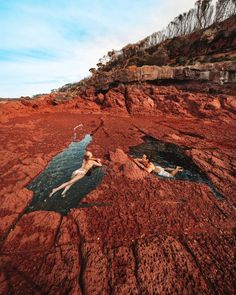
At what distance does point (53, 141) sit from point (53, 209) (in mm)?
6353

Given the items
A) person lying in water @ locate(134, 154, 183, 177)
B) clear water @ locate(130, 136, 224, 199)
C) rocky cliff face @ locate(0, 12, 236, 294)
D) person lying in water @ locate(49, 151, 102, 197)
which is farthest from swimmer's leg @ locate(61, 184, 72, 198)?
clear water @ locate(130, 136, 224, 199)

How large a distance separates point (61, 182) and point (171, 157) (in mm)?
5160

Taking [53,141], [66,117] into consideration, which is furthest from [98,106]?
[53,141]

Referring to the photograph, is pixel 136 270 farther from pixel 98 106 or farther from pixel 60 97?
pixel 60 97

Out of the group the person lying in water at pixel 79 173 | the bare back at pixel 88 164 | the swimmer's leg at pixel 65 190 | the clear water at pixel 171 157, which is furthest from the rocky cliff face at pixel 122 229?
the swimmer's leg at pixel 65 190

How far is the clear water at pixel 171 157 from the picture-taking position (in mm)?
6746

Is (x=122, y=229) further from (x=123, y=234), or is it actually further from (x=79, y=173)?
(x=79, y=173)

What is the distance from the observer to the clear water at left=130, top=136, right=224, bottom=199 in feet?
22.1

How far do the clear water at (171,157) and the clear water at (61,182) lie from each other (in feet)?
9.41

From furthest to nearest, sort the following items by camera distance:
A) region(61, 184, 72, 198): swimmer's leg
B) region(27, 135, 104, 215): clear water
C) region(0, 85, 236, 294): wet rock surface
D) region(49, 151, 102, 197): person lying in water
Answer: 1. region(49, 151, 102, 197): person lying in water
2. region(61, 184, 72, 198): swimmer's leg
3. region(27, 135, 104, 215): clear water
4. region(0, 85, 236, 294): wet rock surface

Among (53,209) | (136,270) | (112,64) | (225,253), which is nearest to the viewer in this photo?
(136,270)

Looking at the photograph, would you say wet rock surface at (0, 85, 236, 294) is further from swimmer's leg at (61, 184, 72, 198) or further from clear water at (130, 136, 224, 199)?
→ swimmer's leg at (61, 184, 72, 198)

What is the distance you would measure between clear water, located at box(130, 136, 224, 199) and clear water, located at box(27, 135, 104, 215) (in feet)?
9.41

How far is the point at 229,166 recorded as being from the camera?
278 inches
